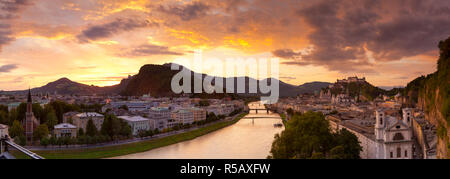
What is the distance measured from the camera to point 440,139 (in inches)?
293

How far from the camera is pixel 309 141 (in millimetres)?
8023

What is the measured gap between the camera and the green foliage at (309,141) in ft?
26.1

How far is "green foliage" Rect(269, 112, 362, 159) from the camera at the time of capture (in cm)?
796

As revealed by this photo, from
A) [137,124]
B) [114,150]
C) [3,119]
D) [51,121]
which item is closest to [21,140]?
[114,150]

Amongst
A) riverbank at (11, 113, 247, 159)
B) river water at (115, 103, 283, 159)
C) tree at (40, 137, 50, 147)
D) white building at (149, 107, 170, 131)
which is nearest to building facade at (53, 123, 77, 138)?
tree at (40, 137, 50, 147)

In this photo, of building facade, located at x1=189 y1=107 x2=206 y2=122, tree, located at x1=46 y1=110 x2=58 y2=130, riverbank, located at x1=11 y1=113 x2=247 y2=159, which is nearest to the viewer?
riverbank, located at x1=11 y1=113 x2=247 y2=159

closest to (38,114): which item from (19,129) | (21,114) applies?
(21,114)

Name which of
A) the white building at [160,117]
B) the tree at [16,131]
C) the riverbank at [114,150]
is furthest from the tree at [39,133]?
the white building at [160,117]

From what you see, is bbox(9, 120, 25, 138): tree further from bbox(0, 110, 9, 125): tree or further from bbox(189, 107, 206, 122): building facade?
bbox(189, 107, 206, 122): building facade

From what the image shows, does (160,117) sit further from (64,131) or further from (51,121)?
(64,131)

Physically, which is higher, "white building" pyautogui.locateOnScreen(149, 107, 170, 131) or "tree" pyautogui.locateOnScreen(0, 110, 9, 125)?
"tree" pyautogui.locateOnScreen(0, 110, 9, 125)

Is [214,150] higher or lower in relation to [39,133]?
lower
